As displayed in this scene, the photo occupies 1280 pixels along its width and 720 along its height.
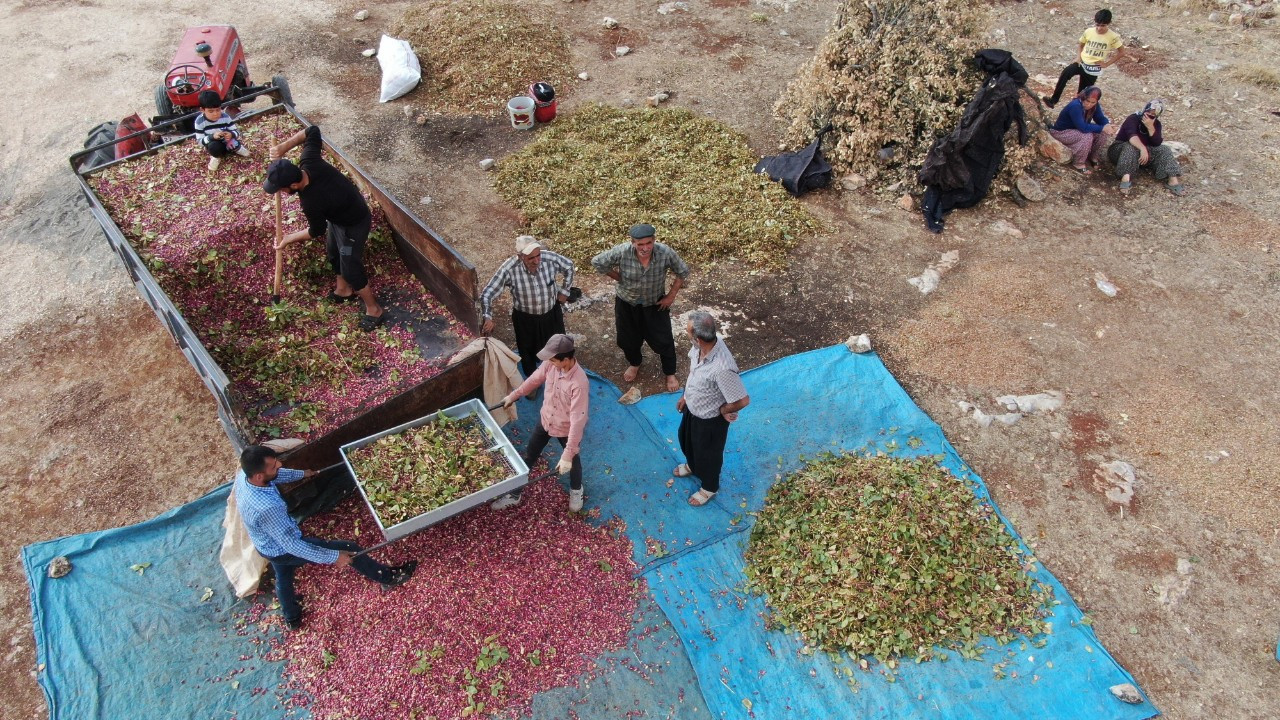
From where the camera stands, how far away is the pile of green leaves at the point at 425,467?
4.72 m

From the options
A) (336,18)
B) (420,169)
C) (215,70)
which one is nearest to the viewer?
(215,70)

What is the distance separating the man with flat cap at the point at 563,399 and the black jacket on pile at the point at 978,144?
220 inches

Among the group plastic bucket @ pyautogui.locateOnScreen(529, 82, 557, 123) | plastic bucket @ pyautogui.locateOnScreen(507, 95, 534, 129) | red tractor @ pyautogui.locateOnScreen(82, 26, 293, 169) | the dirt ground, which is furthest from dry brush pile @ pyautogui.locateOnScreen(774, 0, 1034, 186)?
red tractor @ pyautogui.locateOnScreen(82, 26, 293, 169)

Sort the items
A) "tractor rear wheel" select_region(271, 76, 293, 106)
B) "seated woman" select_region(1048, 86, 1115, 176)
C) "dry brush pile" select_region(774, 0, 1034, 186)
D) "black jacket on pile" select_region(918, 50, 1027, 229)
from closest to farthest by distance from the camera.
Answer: "tractor rear wheel" select_region(271, 76, 293, 106)
"black jacket on pile" select_region(918, 50, 1027, 229)
"dry brush pile" select_region(774, 0, 1034, 186)
"seated woman" select_region(1048, 86, 1115, 176)

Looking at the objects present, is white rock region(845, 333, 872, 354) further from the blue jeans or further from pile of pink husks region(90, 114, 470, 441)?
the blue jeans

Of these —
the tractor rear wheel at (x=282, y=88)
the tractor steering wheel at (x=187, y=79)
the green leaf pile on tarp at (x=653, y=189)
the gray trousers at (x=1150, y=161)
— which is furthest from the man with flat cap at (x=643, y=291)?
the gray trousers at (x=1150, y=161)

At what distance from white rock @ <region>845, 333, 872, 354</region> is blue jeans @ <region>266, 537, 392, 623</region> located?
4.53 m

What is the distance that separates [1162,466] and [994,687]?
9.36 ft

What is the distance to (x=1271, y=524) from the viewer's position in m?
5.57

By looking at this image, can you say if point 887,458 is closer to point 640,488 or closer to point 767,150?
point 640,488

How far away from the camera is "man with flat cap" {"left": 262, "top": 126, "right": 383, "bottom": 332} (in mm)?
5512

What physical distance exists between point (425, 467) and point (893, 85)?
7404 millimetres

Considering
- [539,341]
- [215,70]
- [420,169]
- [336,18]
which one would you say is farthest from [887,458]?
[336,18]

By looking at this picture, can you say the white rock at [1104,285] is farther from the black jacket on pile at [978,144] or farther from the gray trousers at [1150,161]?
the gray trousers at [1150,161]
